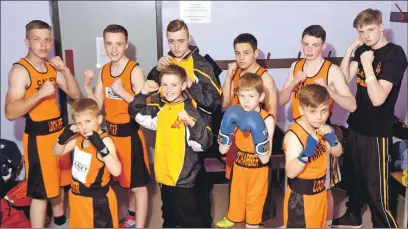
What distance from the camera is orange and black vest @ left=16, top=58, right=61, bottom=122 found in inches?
107

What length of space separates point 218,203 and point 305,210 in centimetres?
135

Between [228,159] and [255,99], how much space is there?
2.27 feet

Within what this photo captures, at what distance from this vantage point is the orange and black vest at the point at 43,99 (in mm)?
2723

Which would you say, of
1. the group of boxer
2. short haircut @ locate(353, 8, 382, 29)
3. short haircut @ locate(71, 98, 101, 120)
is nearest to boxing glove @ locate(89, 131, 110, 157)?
the group of boxer

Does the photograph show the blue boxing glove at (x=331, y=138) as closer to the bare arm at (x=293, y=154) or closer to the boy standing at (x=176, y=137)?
the bare arm at (x=293, y=154)

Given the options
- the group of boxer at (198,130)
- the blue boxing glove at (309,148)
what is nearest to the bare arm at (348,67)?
the group of boxer at (198,130)

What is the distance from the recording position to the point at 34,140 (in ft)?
9.01

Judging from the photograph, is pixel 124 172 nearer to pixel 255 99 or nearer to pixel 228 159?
pixel 228 159

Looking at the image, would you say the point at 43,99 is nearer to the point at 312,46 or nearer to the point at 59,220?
the point at 59,220

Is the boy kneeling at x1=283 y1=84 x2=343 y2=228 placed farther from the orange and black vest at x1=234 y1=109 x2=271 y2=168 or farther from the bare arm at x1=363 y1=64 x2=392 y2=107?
the bare arm at x1=363 y1=64 x2=392 y2=107

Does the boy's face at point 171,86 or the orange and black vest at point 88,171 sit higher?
the boy's face at point 171,86

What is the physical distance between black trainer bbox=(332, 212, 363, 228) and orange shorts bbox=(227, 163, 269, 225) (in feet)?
2.47

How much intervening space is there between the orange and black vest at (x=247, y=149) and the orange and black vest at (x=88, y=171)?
81 centimetres

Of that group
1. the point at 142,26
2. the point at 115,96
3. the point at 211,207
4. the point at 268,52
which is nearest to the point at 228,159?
the point at 211,207
